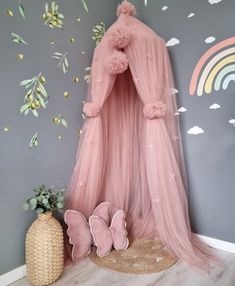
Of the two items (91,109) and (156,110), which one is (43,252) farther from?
(156,110)

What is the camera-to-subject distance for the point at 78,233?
6.99 ft

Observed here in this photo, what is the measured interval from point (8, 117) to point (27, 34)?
68 centimetres

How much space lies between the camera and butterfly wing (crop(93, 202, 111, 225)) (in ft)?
7.47

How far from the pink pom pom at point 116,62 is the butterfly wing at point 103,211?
121cm

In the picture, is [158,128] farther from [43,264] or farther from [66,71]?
[43,264]

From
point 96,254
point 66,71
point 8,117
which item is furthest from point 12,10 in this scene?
point 96,254

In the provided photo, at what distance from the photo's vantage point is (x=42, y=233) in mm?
1808

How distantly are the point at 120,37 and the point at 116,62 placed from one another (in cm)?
21

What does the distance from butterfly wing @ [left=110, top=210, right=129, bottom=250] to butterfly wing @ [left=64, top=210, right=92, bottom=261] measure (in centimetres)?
23

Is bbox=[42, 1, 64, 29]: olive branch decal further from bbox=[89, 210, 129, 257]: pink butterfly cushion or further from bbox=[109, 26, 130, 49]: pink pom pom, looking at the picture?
bbox=[89, 210, 129, 257]: pink butterfly cushion

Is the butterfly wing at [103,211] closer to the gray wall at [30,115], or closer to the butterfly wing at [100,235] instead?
the butterfly wing at [100,235]

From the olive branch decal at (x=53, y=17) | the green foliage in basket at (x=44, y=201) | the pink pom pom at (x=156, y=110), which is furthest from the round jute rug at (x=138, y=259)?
the olive branch decal at (x=53, y=17)

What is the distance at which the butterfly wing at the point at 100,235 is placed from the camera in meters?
2.13

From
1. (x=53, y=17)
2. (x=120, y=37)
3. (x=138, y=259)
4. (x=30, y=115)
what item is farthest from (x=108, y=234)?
(x=53, y=17)
